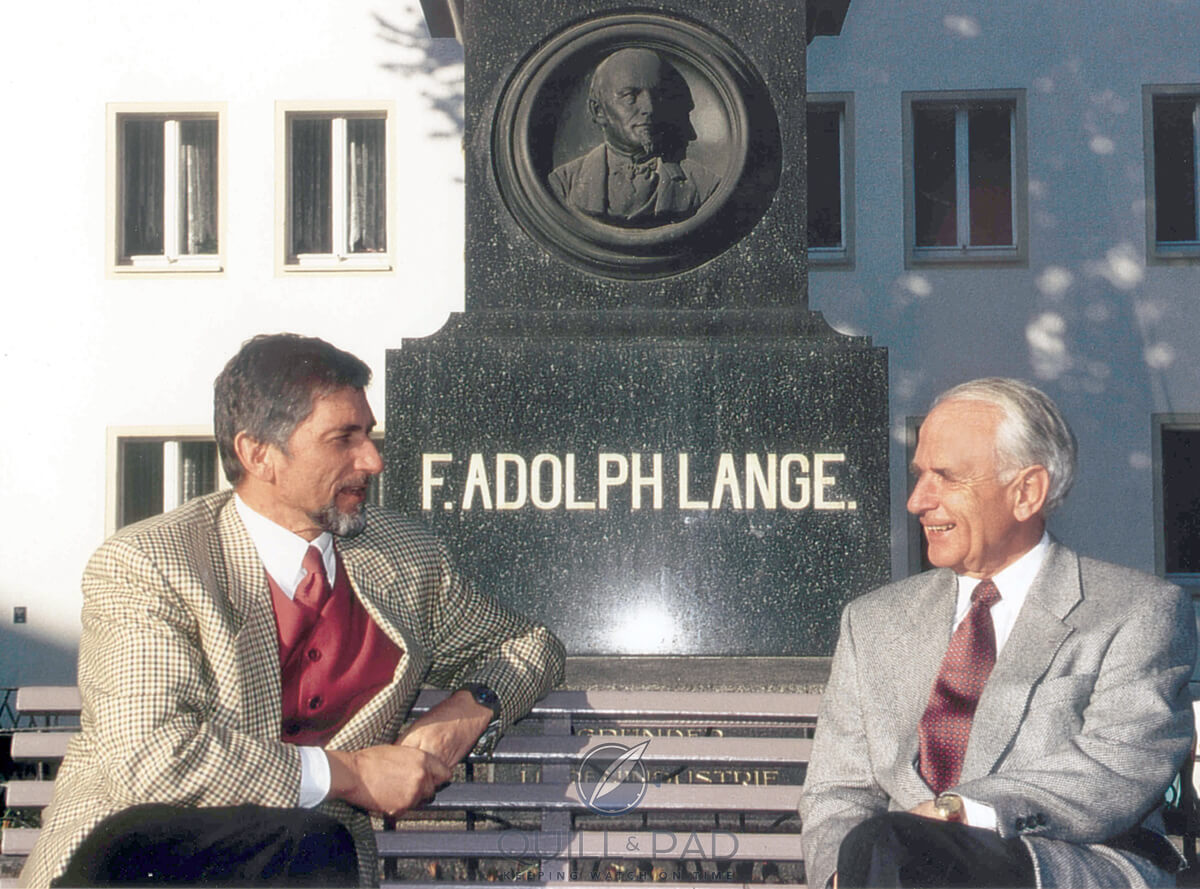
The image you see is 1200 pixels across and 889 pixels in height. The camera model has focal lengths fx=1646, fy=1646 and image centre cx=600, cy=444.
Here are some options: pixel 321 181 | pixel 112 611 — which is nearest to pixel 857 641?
pixel 112 611

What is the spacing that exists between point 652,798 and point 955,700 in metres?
0.86

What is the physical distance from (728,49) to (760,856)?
2983mm

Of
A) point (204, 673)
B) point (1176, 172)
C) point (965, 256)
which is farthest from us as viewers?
point (1176, 172)

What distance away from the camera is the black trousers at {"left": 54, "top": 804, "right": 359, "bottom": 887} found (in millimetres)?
3023

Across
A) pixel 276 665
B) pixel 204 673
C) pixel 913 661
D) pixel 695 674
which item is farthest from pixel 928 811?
pixel 695 674

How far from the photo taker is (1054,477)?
11.6ft

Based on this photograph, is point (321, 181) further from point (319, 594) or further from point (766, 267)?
point (319, 594)

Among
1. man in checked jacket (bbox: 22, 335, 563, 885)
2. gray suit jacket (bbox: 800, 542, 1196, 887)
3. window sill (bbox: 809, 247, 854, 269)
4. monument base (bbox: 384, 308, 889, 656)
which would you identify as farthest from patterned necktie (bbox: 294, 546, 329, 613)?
window sill (bbox: 809, 247, 854, 269)

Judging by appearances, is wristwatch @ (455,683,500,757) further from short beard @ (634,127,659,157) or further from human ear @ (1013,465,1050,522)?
short beard @ (634,127,659,157)

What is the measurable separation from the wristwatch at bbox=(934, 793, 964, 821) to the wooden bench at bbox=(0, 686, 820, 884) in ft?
2.46

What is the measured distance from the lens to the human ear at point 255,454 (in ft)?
12.1

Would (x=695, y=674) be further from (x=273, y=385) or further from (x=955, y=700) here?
(x=273, y=385)

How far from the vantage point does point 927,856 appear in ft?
9.78

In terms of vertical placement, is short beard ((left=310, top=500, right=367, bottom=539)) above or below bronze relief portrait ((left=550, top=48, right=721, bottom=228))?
below
